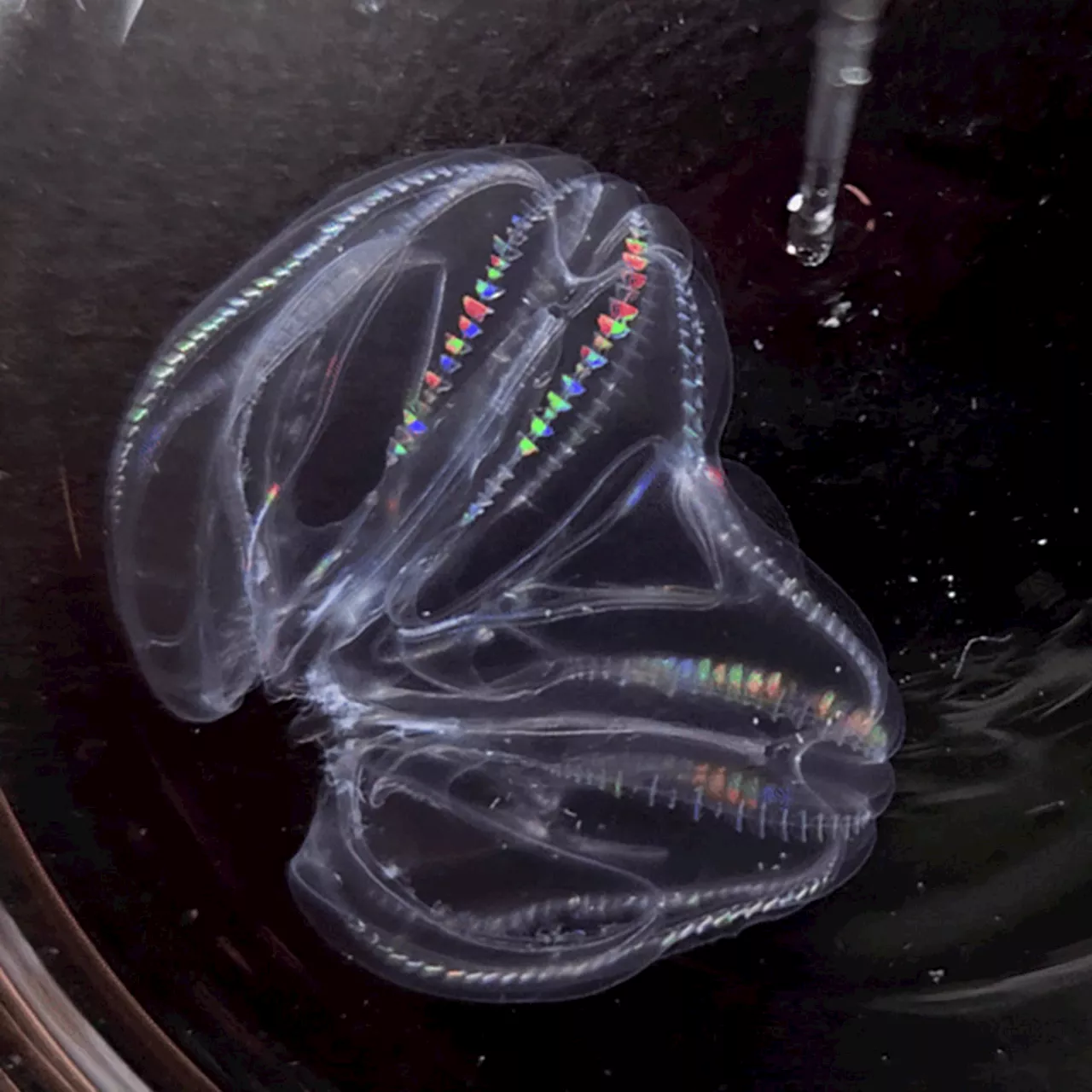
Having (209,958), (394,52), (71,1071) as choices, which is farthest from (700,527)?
(71,1071)

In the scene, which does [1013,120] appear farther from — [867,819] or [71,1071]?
[71,1071]

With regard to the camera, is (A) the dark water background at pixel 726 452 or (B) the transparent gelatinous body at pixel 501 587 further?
(A) the dark water background at pixel 726 452

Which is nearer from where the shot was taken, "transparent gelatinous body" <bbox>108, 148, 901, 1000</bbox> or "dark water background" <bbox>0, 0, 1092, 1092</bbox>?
"transparent gelatinous body" <bbox>108, 148, 901, 1000</bbox>
